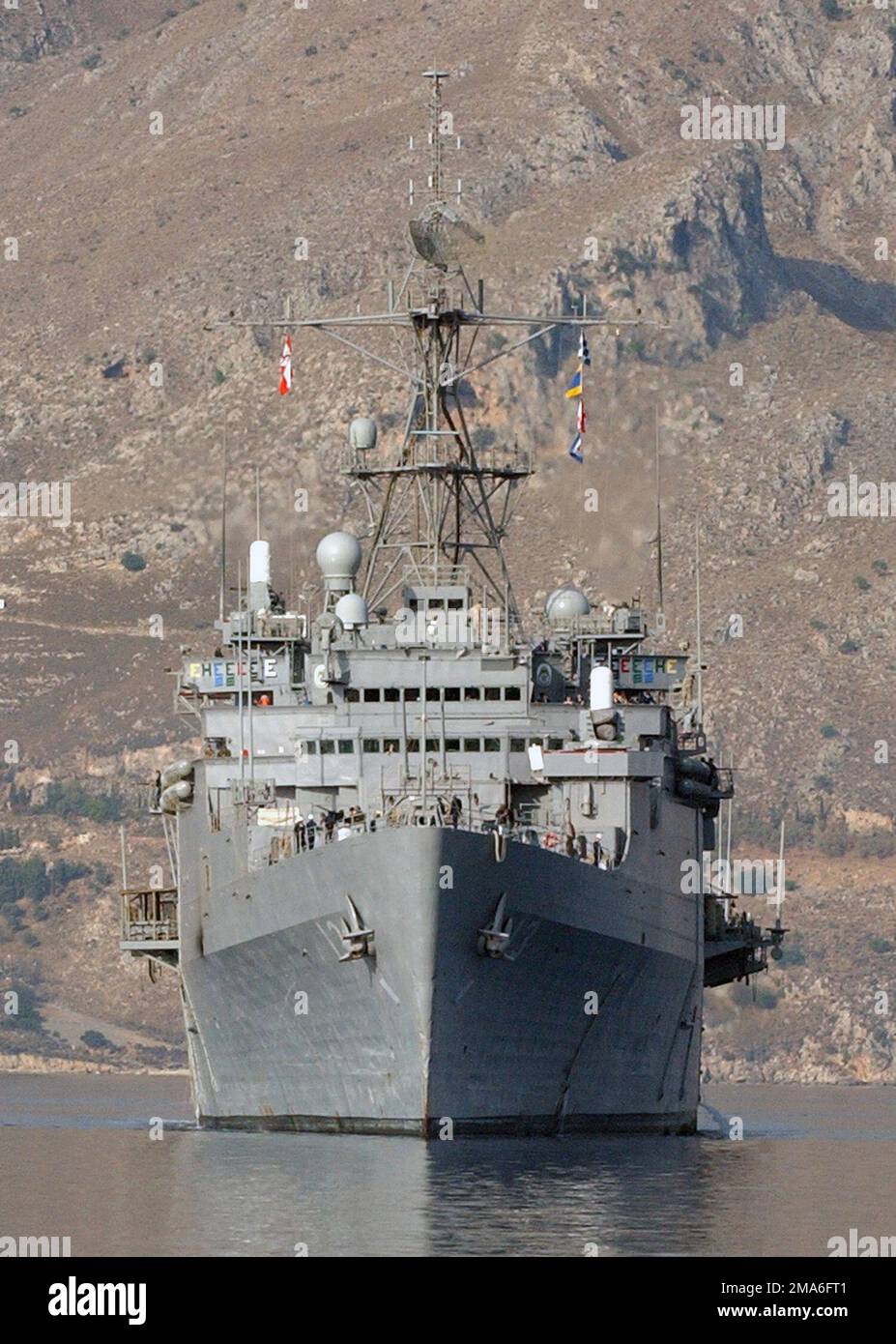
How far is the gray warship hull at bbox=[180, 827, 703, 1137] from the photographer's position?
62625 mm

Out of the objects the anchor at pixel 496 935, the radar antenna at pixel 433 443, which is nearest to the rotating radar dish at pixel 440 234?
the radar antenna at pixel 433 443

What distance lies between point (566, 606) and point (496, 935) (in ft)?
46.1

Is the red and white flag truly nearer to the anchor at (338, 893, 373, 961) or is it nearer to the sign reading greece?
the sign reading greece

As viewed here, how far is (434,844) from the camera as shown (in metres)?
62.1

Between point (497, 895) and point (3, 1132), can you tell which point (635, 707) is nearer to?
point (497, 895)

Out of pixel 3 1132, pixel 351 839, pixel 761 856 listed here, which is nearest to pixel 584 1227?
pixel 351 839

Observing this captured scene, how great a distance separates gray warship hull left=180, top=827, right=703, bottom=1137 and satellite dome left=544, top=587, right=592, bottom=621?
7.19 metres

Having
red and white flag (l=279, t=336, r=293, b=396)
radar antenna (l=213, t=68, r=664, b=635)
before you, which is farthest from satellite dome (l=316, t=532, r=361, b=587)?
red and white flag (l=279, t=336, r=293, b=396)

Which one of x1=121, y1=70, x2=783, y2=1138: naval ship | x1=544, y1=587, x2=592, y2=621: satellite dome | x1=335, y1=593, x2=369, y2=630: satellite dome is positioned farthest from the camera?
x1=544, y1=587, x2=592, y2=621: satellite dome

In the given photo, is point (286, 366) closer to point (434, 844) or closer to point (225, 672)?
point (225, 672)

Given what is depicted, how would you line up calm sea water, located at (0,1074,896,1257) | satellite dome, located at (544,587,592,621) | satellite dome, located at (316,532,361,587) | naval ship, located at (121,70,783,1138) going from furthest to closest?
1. satellite dome, located at (544,587,592,621)
2. satellite dome, located at (316,532,361,587)
3. naval ship, located at (121,70,783,1138)
4. calm sea water, located at (0,1074,896,1257)

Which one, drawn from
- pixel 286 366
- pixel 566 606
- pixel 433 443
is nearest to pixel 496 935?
pixel 566 606

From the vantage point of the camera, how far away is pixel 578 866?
213ft

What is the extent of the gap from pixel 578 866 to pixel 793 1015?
12162 centimetres
